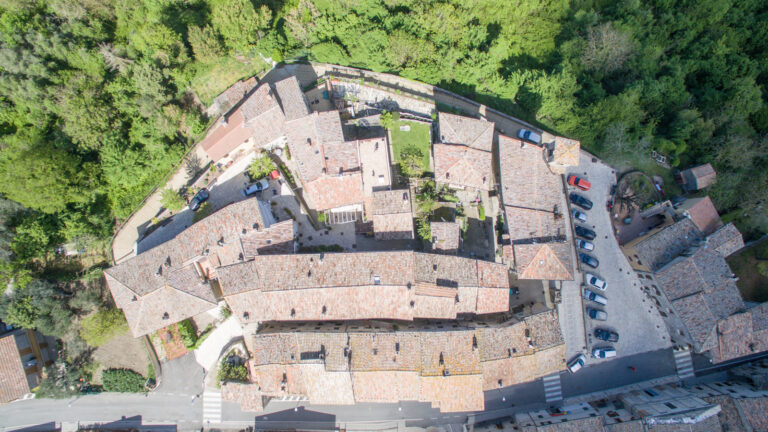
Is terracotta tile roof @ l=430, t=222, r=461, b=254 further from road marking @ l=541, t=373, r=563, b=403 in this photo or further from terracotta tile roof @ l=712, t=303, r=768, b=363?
terracotta tile roof @ l=712, t=303, r=768, b=363

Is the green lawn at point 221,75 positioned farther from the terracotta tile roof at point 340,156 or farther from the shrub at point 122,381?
the shrub at point 122,381

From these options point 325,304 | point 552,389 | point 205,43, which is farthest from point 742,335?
point 205,43

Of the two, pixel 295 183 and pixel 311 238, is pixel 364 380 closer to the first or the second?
pixel 311 238

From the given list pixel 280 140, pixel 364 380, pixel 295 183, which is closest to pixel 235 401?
pixel 364 380

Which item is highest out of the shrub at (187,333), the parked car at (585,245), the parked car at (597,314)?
the parked car at (585,245)

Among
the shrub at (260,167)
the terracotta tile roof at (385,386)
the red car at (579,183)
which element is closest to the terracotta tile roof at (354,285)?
the terracotta tile roof at (385,386)

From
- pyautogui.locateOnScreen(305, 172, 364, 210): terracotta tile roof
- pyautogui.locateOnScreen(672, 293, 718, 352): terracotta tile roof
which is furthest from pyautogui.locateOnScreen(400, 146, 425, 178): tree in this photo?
pyautogui.locateOnScreen(672, 293, 718, 352): terracotta tile roof
